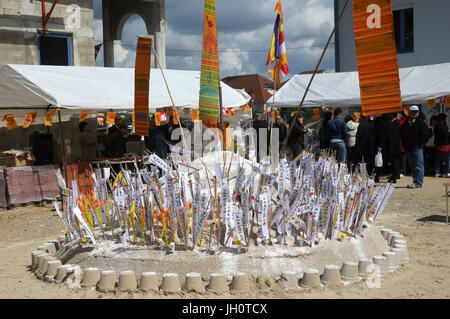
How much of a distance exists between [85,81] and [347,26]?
12.7 metres

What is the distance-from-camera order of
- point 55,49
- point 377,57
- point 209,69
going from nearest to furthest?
point 377,57 → point 209,69 → point 55,49

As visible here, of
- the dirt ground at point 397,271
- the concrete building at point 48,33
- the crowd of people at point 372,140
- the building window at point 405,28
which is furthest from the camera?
the building window at point 405,28

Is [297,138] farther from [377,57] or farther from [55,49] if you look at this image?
[55,49]

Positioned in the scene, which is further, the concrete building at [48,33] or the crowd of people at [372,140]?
the concrete building at [48,33]

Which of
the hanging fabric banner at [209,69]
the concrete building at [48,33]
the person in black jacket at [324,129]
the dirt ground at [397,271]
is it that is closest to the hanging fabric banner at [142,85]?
the hanging fabric banner at [209,69]

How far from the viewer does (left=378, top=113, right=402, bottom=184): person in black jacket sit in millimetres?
11312

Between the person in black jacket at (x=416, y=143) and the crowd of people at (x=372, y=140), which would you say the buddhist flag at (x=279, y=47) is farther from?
the person in black jacket at (x=416, y=143)

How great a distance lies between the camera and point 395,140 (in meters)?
11.3

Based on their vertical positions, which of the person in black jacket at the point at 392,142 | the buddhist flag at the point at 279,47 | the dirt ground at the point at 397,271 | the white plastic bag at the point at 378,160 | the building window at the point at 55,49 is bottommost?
the dirt ground at the point at 397,271

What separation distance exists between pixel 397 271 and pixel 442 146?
27.2 ft

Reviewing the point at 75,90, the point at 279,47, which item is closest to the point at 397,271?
the point at 279,47

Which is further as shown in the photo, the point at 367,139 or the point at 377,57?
the point at 367,139

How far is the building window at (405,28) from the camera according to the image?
19016 millimetres
